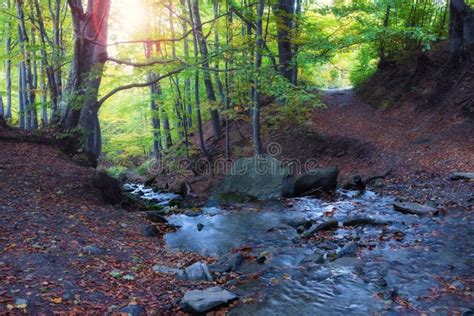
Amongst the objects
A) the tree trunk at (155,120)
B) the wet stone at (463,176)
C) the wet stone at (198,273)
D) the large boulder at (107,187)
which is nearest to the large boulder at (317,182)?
the wet stone at (463,176)

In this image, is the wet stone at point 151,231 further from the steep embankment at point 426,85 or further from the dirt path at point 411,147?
the steep embankment at point 426,85

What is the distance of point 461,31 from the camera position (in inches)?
575

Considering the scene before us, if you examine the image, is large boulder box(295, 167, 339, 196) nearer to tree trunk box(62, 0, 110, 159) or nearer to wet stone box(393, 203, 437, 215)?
wet stone box(393, 203, 437, 215)

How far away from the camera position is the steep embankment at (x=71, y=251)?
13.6ft

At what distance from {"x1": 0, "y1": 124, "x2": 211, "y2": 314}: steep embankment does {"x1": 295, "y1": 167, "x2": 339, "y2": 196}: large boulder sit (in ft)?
17.5

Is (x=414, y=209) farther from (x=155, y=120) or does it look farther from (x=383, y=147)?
(x=155, y=120)

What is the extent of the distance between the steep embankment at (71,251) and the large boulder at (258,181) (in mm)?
4019

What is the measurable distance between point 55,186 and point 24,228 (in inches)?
114

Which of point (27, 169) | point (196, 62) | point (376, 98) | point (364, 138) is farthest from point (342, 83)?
point (27, 169)

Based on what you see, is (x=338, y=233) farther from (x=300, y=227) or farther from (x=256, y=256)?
(x=256, y=256)

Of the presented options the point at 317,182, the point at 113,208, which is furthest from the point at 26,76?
the point at 317,182

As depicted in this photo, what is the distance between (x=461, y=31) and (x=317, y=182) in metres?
9.24

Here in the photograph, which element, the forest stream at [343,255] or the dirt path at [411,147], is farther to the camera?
the dirt path at [411,147]

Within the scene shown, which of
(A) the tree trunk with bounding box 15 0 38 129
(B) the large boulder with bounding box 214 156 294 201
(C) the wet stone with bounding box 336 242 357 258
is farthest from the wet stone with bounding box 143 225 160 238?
(A) the tree trunk with bounding box 15 0 38 129
